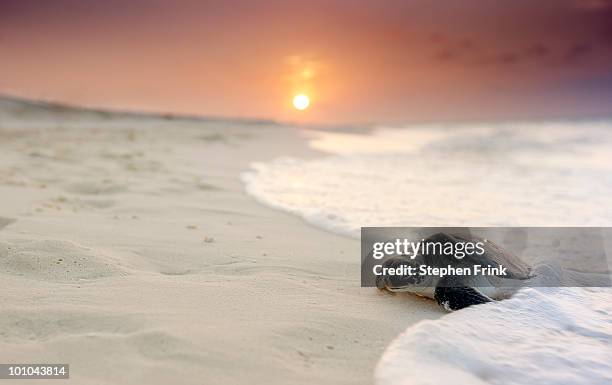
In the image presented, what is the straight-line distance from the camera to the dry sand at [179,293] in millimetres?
1958

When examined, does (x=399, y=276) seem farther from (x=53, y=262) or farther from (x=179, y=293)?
(x=53, y=262)

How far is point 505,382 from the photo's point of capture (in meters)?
1.96

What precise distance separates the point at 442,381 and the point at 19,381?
1.39m

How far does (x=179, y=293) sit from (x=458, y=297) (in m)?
1.29

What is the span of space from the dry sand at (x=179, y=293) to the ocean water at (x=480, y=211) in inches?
9.1

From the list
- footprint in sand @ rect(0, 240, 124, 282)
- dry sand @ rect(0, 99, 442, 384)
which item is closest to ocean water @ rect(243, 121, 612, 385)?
dry sand @ rect(0, 99, 442, 384)

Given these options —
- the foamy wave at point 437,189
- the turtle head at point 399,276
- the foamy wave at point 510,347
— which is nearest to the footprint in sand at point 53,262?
the turtle head at point 399,276

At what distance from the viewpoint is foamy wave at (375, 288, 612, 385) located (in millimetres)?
1992

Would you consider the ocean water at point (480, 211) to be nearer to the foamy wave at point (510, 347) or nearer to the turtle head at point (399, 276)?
the foamy wave at point (510, 347)

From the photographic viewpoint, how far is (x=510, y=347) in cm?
222

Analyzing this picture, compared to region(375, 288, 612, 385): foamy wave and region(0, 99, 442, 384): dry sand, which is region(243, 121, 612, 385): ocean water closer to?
region(375, 288, 612, 385): foamy wave

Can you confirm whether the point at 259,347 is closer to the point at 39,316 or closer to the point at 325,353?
the point at 325,353

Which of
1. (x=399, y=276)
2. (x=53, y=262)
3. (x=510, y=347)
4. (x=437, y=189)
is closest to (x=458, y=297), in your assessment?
(x=399, y=276)

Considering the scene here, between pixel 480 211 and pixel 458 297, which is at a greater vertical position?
pixel 480 211
